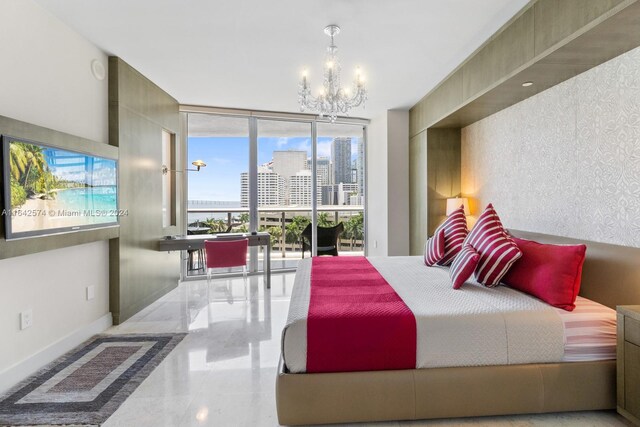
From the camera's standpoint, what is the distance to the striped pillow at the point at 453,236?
3100 millimetres

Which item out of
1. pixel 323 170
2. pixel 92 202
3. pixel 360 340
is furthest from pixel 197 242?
pixel 360 340

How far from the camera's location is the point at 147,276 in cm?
395

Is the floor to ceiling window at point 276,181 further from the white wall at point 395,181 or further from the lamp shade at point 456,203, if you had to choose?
the lamp shade at point 456,203

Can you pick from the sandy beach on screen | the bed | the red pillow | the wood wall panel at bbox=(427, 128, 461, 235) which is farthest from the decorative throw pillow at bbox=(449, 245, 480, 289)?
the sandy beach on screen

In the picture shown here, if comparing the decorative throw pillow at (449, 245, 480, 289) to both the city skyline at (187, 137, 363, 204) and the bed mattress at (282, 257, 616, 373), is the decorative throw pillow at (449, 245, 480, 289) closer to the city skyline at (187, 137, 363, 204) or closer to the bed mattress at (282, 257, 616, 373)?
the bed mattress at (282, 257, 616, 373)

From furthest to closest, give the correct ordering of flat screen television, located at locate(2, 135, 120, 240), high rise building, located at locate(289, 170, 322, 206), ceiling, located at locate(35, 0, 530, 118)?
1. high rise building, located at locate(289, 170, 322, 206)
2. ceiling, located at locate(35, 0, 530, 118)
3. flat screen television, located at locate(2, 135, 120, 240)

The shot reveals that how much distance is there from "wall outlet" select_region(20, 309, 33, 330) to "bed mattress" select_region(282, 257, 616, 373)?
1902 millimetres

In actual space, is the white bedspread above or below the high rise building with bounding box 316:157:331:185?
below

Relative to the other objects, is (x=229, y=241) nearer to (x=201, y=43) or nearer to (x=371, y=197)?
(x=201, y=43)

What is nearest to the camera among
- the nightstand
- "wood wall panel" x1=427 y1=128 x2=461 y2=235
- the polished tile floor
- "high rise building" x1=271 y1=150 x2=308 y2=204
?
the nightstand

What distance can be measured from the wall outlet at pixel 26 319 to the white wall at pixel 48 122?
0.10ft

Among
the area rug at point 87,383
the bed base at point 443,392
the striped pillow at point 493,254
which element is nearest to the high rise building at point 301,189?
the area rug at point 87,383

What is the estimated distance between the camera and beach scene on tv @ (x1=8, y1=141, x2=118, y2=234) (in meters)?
2.22

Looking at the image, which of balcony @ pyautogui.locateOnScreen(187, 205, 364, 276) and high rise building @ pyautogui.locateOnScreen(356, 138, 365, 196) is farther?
high rise building @ pyautogui.locateOnScreen(356, 138, 365, 196)
